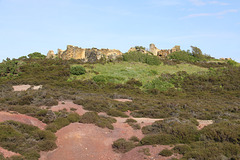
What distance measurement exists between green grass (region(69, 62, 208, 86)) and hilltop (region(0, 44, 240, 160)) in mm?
163

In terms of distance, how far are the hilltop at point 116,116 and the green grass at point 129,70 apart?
0.54ft

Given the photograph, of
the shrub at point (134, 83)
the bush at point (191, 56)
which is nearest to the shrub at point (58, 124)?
the shrub at point (134, 83)

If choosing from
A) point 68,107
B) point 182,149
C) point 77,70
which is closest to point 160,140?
point 182,149

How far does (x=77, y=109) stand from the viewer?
17531mm

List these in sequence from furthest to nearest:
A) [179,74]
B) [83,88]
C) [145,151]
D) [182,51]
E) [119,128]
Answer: [182,51], [179,74], [83,88], [119,128], [145,151]

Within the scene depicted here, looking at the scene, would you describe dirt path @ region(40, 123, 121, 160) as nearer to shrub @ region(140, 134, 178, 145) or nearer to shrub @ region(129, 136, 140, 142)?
shrub @ region(129, 136, 140, 142)

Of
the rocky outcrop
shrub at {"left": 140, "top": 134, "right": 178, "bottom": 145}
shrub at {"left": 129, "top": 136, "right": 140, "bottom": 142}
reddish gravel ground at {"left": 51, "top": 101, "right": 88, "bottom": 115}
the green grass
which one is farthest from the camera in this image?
the rocky outcrop

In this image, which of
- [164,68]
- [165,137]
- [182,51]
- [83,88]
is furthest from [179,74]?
[165,137]

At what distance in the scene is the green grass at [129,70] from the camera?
36.9 meters

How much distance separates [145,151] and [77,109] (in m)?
8.23

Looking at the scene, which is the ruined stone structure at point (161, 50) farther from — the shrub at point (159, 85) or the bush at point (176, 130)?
the bush at point (176, 130)

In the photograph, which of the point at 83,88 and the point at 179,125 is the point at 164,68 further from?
the point at 179,125

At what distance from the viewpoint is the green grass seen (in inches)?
1452

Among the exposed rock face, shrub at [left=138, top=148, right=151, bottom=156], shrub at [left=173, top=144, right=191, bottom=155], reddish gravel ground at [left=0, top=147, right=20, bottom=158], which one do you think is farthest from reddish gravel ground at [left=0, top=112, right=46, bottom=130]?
the exposed rock face
